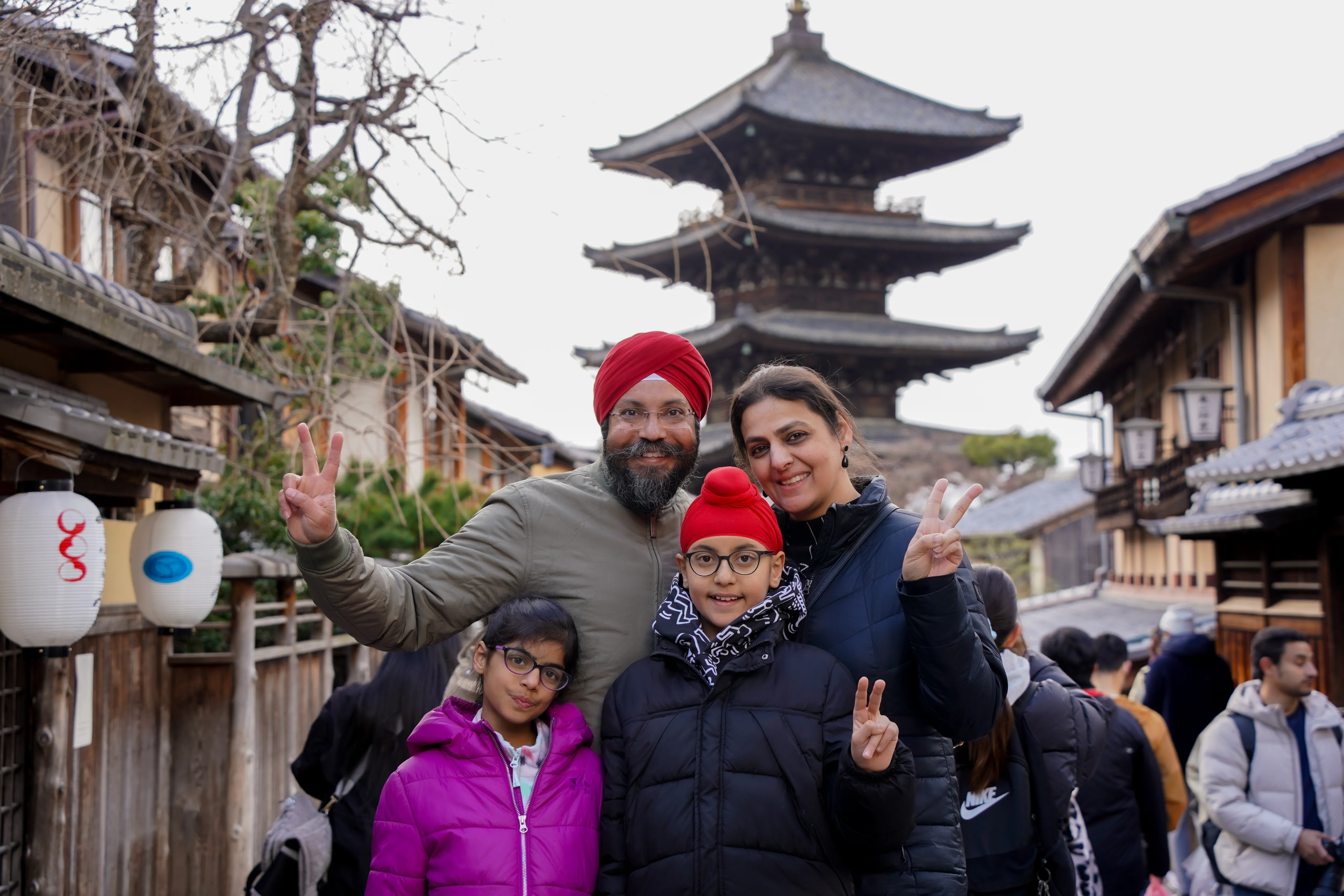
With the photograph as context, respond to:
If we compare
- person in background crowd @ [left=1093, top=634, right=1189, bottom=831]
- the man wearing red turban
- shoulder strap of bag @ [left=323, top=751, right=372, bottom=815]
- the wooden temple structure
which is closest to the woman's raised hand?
the man wearing red turban

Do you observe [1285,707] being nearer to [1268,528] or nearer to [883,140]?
[1268,528]

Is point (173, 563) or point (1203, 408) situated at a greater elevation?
point (1203, 408)

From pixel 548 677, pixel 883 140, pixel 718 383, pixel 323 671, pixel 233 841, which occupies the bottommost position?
pixel 233 841

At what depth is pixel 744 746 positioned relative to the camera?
7.34ft

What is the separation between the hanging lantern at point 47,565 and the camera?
3.67m

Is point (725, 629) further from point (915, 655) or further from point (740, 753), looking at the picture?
point (915, 655)

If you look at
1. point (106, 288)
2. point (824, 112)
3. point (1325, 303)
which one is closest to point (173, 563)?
point (106, 288)

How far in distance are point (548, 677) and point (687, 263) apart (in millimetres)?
16512

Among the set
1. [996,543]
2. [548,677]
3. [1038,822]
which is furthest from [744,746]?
[996,543]

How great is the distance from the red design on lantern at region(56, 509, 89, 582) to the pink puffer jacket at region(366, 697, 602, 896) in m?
1.94

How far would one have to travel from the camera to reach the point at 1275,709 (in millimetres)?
4602

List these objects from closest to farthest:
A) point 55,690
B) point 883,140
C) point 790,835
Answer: point 790,835
point 55,690
point 883,140

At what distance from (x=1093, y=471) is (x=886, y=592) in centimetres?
1410

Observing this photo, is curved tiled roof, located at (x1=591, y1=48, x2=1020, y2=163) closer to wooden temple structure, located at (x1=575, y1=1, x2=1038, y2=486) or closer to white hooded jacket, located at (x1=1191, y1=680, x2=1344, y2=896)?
wooden temple structure, located at (x1=575, y1=1, x2=1038, y2=486)
